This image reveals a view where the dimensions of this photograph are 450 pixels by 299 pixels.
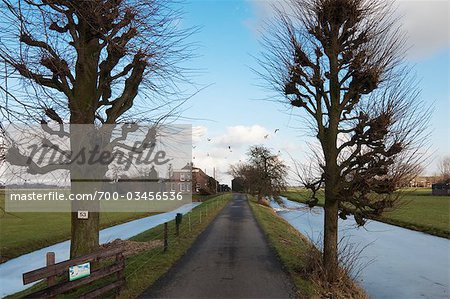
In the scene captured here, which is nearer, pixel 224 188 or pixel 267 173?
pixel 267 173

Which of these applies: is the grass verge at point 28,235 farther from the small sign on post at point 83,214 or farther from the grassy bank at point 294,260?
the grassy bank at point 294,260

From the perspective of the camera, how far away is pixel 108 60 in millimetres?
10562

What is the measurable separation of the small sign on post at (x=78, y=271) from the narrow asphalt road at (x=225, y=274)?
1.62 metres

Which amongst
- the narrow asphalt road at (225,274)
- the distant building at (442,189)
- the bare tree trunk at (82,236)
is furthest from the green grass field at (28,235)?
the distant building at (442,189)

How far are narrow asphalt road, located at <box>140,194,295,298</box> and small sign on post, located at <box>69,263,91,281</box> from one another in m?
1.62

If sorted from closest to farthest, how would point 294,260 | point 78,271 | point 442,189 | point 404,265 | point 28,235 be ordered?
point 78,271, point 294,260, point 404,265, point 28,235, point 442,189

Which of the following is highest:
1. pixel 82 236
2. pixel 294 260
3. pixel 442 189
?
pixel 82 236

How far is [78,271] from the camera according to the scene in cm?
736

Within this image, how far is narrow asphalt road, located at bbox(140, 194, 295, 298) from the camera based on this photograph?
8922 mm

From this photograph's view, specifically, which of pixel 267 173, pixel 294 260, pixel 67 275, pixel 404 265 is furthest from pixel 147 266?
pixel 267 173

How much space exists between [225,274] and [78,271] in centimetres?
456

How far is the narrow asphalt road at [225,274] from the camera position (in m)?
8.92

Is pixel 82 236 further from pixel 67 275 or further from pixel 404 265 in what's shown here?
pixel 404 265

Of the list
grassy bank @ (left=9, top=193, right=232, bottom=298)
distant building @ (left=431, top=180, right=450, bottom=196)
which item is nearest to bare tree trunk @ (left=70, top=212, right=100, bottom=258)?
grassy bank @ (left=9, top=193, right=232, bottom=298)
